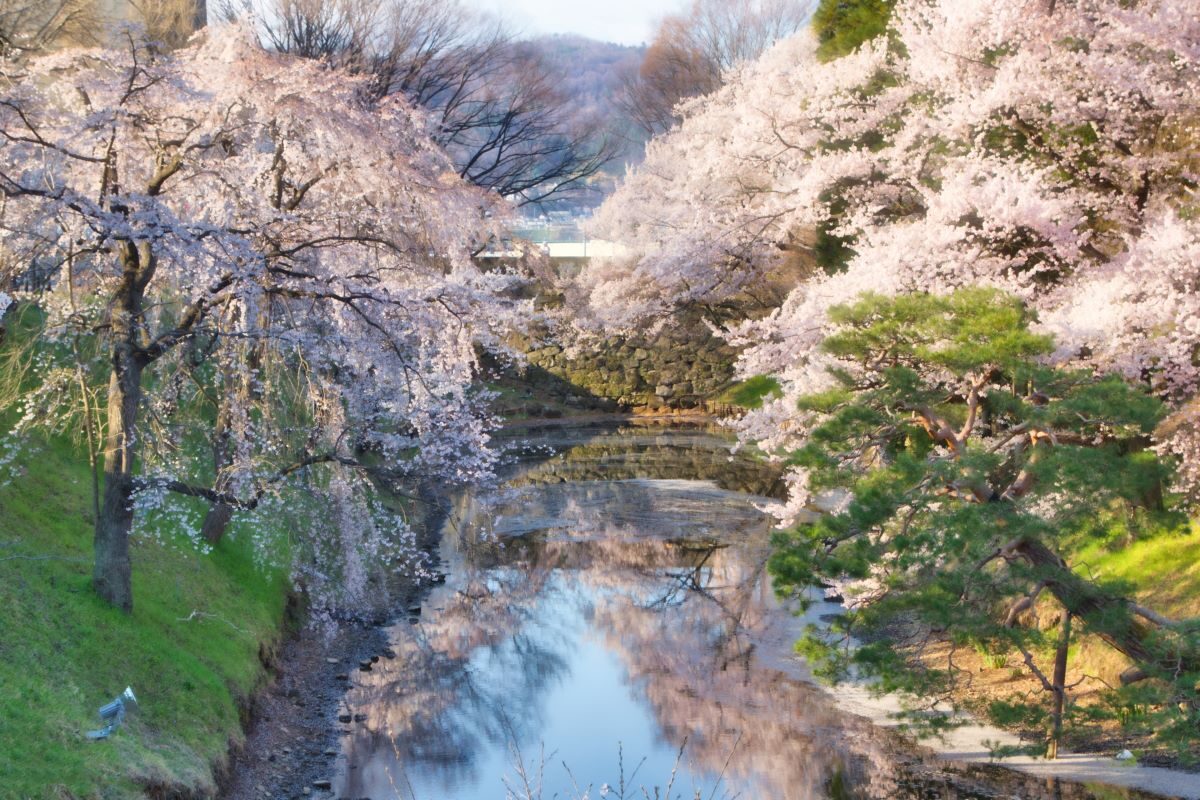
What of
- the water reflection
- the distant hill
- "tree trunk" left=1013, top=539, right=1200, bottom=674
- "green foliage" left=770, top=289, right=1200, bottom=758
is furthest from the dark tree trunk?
the distant hill

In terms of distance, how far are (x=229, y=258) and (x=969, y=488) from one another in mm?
5882

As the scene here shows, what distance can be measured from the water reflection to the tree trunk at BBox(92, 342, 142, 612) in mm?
2444

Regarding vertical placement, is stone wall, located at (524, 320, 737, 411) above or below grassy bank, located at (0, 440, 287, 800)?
above

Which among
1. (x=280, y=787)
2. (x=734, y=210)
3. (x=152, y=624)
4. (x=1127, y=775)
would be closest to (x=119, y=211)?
(x=152, y=624)

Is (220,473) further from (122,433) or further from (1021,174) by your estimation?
(1021,174)

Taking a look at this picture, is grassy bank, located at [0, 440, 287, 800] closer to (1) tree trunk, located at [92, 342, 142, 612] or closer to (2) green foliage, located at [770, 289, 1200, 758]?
(1) tree trunk, located at [92, 342, 142, 612]

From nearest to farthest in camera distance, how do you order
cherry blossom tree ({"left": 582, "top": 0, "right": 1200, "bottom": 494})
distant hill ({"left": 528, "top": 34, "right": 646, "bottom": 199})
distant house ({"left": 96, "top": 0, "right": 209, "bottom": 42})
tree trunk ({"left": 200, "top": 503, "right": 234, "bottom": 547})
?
cherry blossom tree ({"left": 582, "top": 0, "right": 1200, "bottom": 494}) → tree trunk ({"left": 200, "top": 503, "right": 234, "bottom": 547}) → distant house ({"left": 96, "top": 0, "right": 209, "bottom": 42}) → distant hill ({"left": 528, "top": 34, "right": 646, "bottom": 199})

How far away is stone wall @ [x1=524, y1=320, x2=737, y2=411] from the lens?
3150 centimetres

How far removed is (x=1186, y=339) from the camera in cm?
1044

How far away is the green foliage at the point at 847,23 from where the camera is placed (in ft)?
68.7

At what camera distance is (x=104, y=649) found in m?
8.52

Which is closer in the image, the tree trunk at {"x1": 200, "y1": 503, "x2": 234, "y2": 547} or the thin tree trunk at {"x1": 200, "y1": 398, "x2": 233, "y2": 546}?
the thin tree trunk at {"x1": 200, "y1": 398, "x2": 233, "y2": 546}

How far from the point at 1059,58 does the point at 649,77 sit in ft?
126

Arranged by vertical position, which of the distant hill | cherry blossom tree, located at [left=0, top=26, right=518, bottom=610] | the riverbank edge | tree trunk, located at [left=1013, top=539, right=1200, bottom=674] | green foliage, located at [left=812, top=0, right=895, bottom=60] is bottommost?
the riverbank edge
